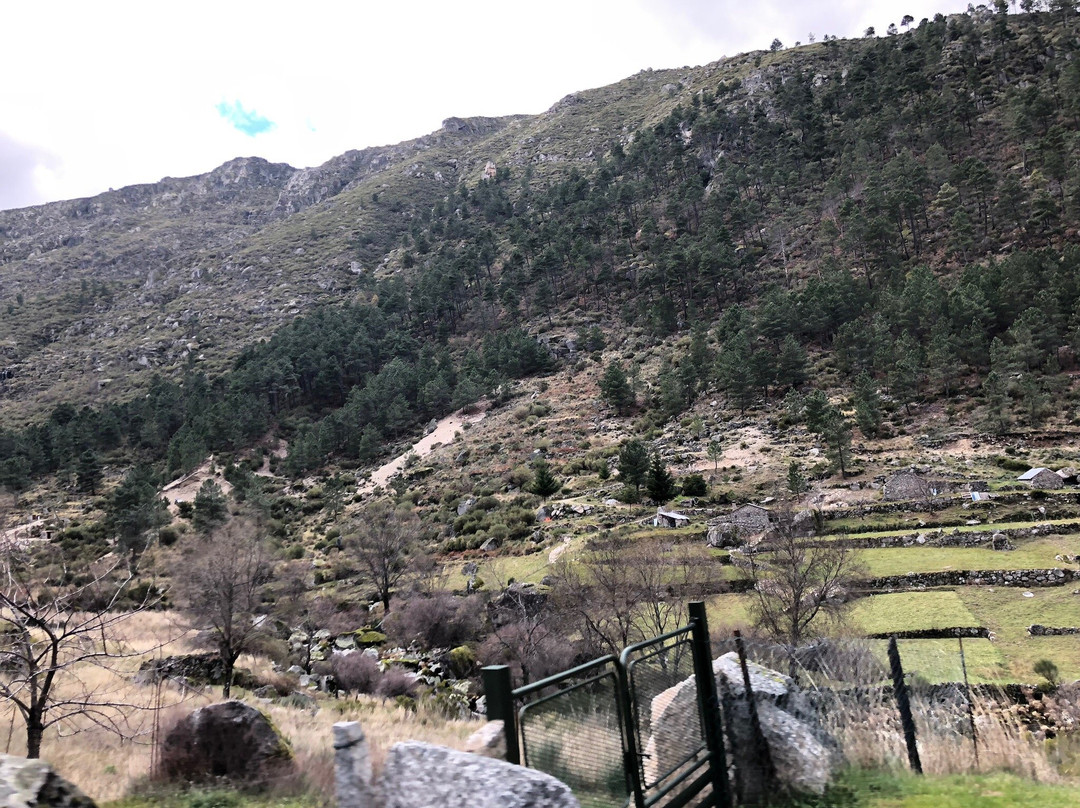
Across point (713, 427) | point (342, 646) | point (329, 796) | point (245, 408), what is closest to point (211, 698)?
point (329, 796)

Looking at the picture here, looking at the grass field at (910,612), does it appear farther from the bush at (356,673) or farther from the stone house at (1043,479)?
the bush at (356,673)

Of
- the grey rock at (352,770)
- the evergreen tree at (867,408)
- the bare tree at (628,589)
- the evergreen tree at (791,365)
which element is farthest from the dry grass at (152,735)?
the evergreen tree at (791,365)

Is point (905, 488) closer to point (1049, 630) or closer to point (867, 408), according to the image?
point (867, 408)

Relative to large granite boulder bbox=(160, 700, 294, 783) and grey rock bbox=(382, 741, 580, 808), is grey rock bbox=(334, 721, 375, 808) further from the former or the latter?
large granite boulder bbox=(160, 700, 294, 783)

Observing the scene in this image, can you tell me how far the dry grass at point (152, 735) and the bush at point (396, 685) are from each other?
9.72 ft

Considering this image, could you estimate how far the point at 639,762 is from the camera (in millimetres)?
4844

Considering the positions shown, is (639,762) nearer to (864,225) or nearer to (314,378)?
(864,225)

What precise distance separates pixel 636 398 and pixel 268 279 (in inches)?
4429

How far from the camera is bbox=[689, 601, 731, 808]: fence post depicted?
5820 millimetres

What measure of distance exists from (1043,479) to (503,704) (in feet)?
145

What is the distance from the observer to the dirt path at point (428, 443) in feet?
231

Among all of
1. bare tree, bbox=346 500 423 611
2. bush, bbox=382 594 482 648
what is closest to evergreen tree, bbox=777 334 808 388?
bare tree, bbox=346 500 423 611

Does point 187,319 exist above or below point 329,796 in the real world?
above

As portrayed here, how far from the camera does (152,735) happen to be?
780 centimetres
